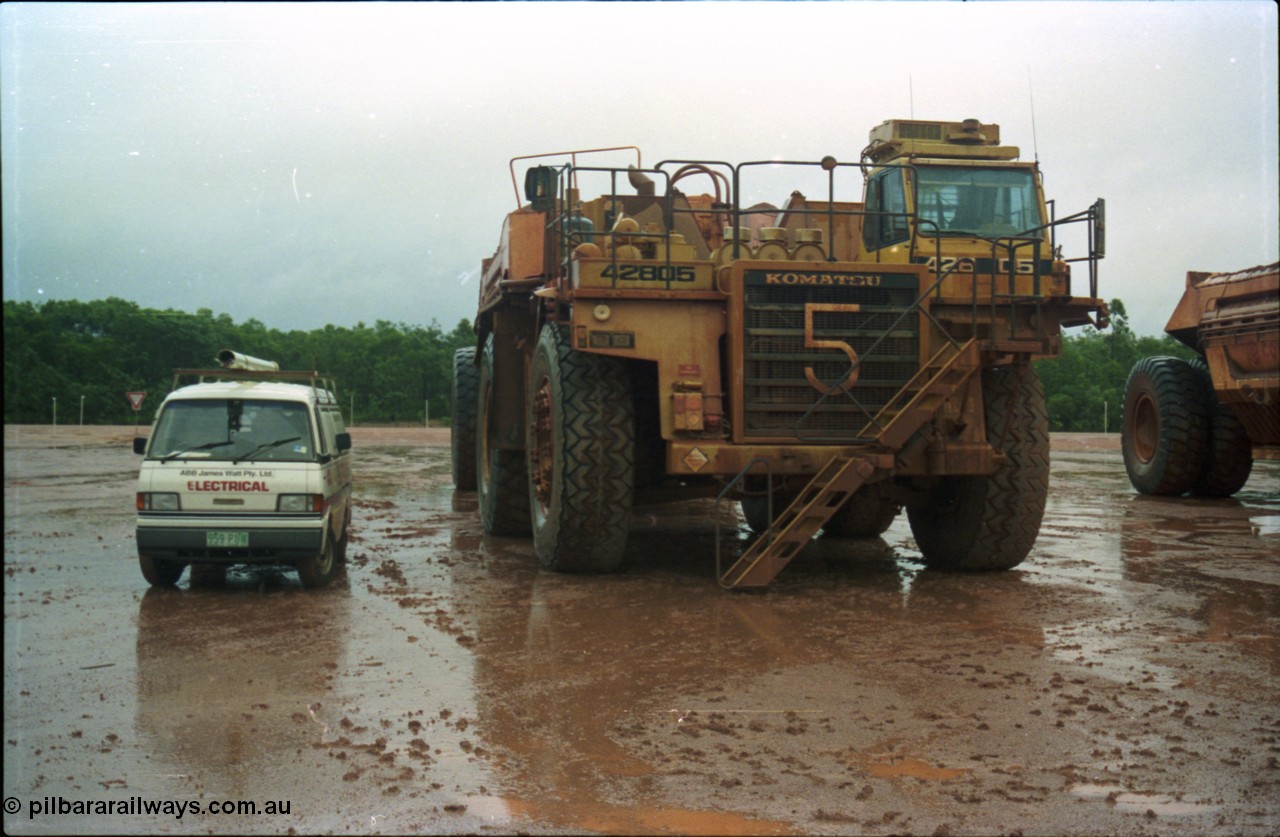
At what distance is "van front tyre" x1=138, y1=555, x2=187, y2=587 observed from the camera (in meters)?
9.69

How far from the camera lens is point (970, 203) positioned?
12102 millimetres

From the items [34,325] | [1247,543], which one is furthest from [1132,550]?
[34,325]

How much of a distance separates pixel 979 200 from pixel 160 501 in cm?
772

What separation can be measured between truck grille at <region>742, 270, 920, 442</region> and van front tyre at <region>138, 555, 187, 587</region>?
4.51 m

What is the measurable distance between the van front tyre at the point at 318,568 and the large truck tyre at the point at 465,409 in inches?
271

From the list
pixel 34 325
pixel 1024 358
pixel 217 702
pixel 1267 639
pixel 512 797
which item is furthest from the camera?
pixel 34 325

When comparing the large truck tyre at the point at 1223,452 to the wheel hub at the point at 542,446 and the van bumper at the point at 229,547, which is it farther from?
the van bumper at the point at 229,547

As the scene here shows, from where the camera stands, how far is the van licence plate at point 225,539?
9.32 metres

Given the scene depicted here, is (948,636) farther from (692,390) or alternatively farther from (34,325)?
(34,325)

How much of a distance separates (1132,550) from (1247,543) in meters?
1.42

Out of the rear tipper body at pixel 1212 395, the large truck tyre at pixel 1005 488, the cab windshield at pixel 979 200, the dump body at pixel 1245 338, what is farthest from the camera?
the rear tipper body at pixel 1212 395

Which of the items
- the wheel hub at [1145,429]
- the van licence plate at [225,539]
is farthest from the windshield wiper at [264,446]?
the wheel hub at [1145,429]

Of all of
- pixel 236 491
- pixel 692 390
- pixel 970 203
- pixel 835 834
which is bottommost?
pixel 835 834

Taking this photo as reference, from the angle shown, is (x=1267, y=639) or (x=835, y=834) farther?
(x=1267, y=639)
